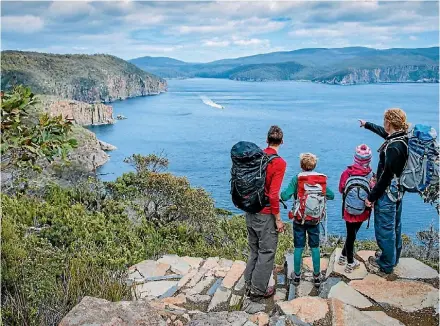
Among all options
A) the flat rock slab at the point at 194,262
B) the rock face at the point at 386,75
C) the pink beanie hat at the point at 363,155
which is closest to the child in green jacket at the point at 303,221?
the pink beanie hat at the point at 363,155

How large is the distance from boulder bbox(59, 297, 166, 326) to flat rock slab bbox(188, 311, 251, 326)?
0.88 feet

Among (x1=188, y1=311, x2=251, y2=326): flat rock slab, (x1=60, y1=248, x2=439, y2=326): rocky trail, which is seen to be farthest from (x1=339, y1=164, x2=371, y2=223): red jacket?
(x1=188, y1=311, x2=251, y2=326): flat rock slab

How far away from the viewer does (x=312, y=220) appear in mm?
4500

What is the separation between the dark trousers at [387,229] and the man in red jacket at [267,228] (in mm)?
948

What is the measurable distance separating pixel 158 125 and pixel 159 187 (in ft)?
189

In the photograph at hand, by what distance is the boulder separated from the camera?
349 cm

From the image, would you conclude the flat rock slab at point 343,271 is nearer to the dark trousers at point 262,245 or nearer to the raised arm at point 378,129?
the dark trousers at point 262,245

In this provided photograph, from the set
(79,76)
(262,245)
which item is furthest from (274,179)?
(79,76)

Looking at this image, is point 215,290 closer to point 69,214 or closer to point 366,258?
point 366,258

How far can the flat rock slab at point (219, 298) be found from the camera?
180 inches

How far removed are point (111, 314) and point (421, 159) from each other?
9.18ft

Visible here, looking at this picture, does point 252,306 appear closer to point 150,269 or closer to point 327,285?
point 327,285

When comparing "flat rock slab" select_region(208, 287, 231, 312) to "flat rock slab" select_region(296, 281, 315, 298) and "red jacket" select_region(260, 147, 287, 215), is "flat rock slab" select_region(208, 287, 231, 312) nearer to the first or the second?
"flat rock slab" select_region(296, 281, 315, 298)

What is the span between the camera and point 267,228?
4430mm
